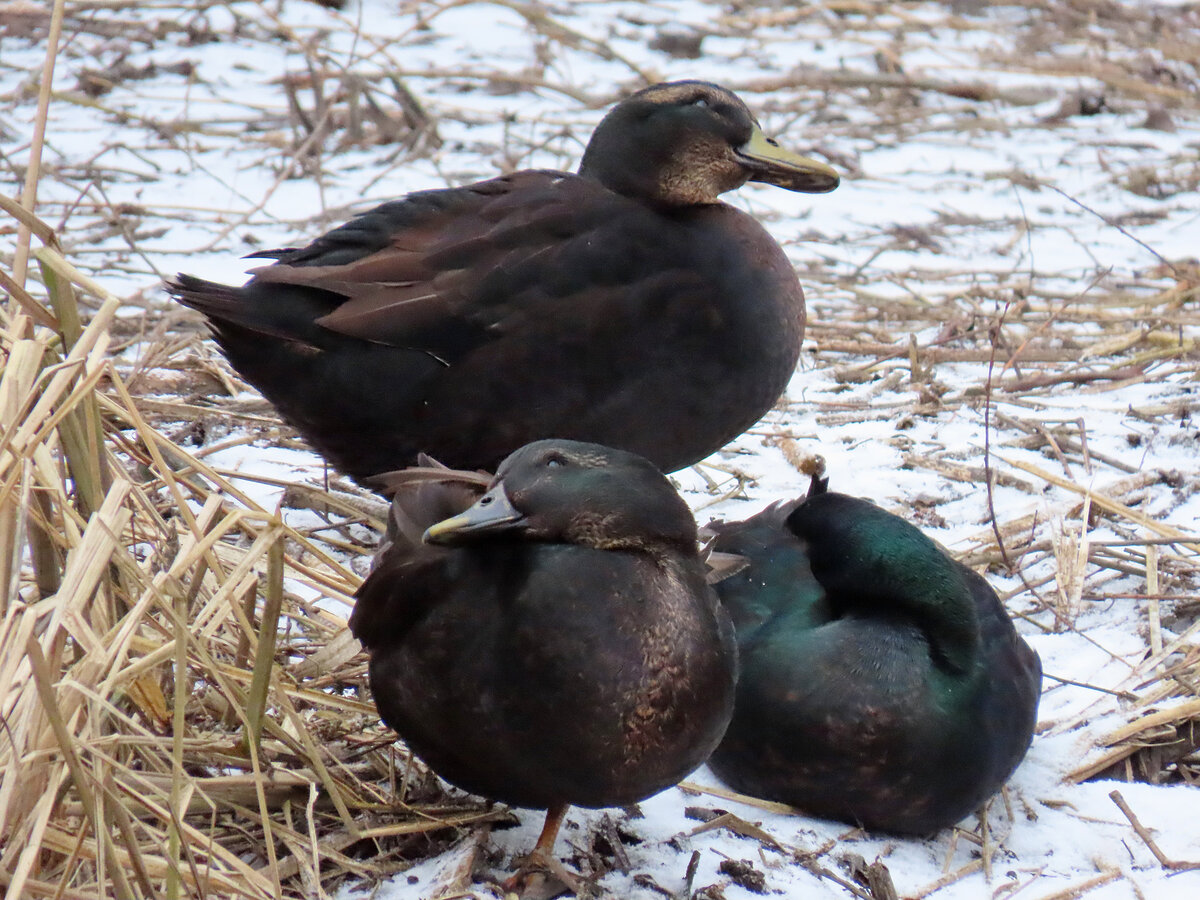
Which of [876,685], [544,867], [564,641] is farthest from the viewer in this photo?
[876,685]

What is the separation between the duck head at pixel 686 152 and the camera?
3793 mm

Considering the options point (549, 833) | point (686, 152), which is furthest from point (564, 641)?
point (686, 152)

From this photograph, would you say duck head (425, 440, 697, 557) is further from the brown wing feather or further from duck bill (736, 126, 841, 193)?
duck bill (736, 126, 841, 193)

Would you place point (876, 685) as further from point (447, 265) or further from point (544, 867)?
Result: point (447, 265)

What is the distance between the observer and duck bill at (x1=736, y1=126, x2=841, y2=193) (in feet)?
12.6

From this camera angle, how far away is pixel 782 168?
3.85 metres

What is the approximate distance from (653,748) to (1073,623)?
5.48ft

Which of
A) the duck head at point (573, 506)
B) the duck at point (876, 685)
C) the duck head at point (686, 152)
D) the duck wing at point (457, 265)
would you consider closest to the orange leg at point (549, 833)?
the duck head at point (573, 506)

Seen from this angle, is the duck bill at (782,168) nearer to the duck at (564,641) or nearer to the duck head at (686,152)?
the duck head at (686,152)

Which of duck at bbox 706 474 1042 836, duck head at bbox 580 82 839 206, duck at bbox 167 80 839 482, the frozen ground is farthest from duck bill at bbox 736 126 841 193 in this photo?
duck at bbox 706 474 1042 836

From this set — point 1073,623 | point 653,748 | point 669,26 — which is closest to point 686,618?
point 653,748

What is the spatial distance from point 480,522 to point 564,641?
0.22 meters

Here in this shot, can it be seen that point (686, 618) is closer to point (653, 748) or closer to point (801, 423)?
point (653, 748)

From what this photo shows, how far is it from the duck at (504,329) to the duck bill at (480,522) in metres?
1.10
